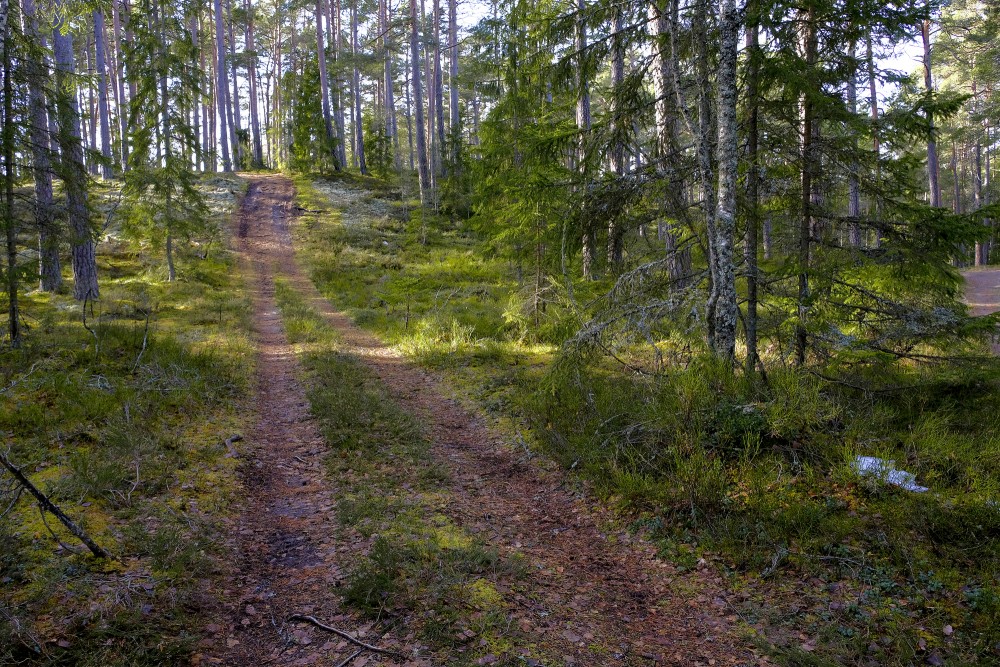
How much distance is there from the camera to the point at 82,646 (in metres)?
3.40

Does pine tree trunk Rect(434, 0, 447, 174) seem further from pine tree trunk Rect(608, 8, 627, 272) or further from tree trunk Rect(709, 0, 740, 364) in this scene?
tree trunk Rect(709, 0, 740, 364)

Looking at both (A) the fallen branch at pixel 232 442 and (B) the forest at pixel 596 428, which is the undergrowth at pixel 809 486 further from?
(A) the fallen branch at pixel 232 442

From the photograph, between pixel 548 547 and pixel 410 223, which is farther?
pixel 410 223

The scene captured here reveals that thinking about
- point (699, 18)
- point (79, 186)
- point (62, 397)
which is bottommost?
point (62, 397)

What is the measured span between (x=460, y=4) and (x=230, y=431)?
103 feet

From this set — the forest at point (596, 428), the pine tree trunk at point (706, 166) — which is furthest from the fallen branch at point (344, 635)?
the pine tree trunk at point (706, 166)

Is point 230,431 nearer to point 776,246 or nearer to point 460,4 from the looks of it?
point 776,246

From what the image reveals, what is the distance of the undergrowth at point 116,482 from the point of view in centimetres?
357

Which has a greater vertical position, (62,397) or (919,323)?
(919,323)

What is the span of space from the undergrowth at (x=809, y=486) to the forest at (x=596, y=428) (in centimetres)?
3

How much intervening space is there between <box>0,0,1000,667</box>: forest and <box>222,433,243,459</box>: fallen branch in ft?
0.48

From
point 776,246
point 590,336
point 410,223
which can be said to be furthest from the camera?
point 410,223

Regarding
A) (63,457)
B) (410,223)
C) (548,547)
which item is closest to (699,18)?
(548,547)

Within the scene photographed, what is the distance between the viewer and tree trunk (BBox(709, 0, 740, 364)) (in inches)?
248
